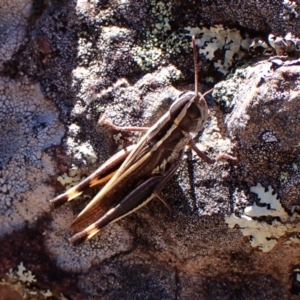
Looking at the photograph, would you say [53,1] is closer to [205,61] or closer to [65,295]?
[205,61]

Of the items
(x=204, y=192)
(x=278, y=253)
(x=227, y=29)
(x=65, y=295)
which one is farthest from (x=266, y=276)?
(x=227, y=29)

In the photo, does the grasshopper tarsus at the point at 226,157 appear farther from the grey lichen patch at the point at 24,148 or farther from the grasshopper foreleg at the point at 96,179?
the grey lichen patch at the point at 24,148

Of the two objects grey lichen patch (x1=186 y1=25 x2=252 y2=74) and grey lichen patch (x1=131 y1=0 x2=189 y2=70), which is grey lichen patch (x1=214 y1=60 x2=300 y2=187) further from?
grey lichen patch (x1=131 y1=0 x2=189 y2=70)

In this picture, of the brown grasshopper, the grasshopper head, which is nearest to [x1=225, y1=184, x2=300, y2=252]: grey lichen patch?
the brown grasshopper

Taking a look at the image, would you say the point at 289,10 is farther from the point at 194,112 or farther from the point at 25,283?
the point at 25,283

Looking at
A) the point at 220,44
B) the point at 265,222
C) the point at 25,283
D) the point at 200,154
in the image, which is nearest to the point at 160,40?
the point at 220,44

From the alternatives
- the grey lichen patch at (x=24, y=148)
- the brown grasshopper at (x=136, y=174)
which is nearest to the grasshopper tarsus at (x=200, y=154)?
the brown grasshopper at (x=136, y=174)
